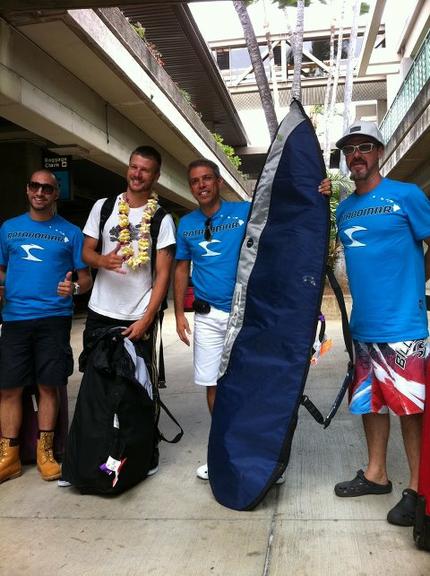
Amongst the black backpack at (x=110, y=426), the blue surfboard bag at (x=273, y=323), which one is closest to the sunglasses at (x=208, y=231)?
the blue surfboard bag at (x=273, y=323)

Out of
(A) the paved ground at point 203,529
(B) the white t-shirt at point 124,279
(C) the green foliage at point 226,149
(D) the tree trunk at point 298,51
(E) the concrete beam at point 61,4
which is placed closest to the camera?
(A) the paved ground at point 203,529

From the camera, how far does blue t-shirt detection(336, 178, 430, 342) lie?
2766mm

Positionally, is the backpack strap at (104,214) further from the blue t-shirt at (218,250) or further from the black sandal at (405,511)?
the black sandal at (405,511)

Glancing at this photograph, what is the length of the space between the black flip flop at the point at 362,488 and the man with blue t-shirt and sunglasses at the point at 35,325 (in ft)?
5.86

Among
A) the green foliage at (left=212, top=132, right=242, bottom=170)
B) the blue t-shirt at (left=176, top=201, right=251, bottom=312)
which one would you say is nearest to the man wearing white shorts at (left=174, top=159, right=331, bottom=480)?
the blue t-shirt at (left=176, top=201, right=251, bottom=312)

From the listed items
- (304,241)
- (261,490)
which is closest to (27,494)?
(261,490)

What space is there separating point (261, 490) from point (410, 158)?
13552 millimetres

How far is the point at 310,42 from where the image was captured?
32938 millimetres

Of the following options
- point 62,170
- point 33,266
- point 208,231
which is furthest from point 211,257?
point 62,170

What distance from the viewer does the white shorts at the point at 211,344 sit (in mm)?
3424

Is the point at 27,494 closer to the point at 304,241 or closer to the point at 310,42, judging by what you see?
the point at 304,241

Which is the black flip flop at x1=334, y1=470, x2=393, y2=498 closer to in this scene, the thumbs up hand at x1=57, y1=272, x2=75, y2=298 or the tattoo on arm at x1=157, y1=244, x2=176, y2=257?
the tattoo on arm at x1=157, y1=244, x2=176, y2=257

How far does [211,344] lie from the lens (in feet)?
11.3

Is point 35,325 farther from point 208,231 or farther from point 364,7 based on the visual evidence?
point 364,7
